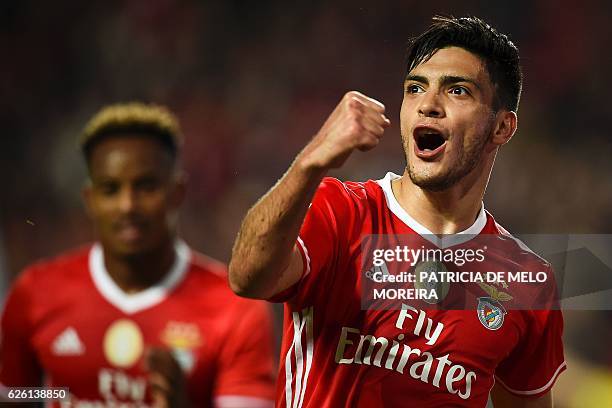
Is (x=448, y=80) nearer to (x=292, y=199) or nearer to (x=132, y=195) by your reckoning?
(x=292, y=199)

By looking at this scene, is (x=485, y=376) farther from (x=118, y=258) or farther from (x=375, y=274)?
(x=118, y=258)

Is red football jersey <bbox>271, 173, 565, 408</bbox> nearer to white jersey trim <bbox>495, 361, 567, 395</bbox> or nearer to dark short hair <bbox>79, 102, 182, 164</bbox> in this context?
white jersey trim <bbox>495, 361, 567, 395</bbox>

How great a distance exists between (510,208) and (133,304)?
176 cm

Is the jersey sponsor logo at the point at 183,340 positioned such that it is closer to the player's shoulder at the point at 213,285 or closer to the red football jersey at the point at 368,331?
the player's shoulder at the point at 213,285

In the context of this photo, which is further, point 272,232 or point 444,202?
point 444,202

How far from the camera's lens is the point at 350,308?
2.21 meters

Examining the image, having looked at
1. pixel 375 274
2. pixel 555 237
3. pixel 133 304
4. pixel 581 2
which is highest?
pixel 581 2

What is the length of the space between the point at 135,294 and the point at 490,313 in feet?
6.98

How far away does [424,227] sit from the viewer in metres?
2.41

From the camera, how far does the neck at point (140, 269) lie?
13.4ft

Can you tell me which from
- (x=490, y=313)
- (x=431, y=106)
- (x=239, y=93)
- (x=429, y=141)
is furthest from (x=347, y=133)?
(x=239, y=93)

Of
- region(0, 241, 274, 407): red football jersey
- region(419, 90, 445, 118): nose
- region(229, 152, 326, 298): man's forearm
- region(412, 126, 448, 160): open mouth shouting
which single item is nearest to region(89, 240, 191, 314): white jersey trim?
region(0, 241, 274, 407): red football jersey

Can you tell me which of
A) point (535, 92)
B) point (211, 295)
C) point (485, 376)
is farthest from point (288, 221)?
point (535, 92)

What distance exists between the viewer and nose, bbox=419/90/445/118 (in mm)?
2293
